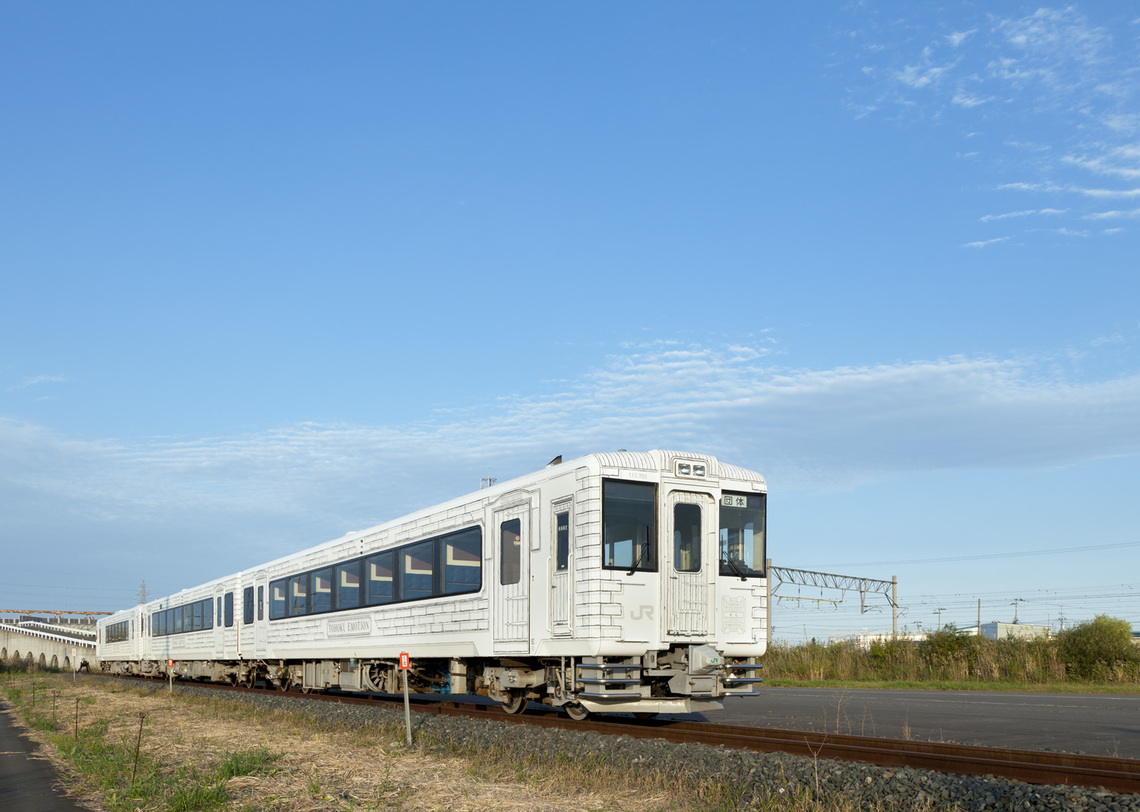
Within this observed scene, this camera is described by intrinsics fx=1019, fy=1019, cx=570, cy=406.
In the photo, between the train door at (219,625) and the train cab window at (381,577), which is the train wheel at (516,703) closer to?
the train cab window at (381,577)

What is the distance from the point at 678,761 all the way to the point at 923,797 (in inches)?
121

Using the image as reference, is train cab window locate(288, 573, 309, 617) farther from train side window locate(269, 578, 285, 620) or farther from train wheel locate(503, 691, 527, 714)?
train wheel locate(503, 691, 527, 714)

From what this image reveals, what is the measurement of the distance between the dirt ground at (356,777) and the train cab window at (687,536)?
359cm

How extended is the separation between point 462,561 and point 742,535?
14.8 feet

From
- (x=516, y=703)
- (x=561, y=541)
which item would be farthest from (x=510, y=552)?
(x=516, y=703)

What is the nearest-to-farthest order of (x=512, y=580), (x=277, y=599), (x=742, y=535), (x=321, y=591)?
(x=742, y=535) → (x=512, y=580) → (x=321, y=591) → (x=277, y=599)

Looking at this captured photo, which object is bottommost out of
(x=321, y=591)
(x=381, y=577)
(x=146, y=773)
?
(x=146, y=773)

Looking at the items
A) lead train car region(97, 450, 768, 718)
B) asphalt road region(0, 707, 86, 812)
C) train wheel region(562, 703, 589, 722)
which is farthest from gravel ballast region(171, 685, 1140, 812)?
asphalt road region(0, 707, 86, 812)

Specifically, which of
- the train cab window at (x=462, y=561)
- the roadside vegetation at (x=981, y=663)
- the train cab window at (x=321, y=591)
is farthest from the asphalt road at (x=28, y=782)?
the roadside vegetation at (x=981, y=663)

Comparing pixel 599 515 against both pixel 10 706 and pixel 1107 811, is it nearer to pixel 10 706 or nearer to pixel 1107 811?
pixel 1107 811

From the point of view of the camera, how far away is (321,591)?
74.3ft

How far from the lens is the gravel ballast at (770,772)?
7684mm

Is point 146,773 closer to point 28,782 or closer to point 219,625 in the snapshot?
point 28,782

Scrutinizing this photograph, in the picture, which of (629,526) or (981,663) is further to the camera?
(981,663)
